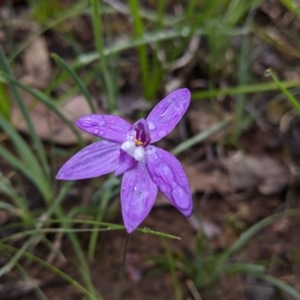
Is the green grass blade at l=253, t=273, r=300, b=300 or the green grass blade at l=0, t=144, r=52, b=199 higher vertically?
the green grass blade at l=0, t=144, r=52, b=199

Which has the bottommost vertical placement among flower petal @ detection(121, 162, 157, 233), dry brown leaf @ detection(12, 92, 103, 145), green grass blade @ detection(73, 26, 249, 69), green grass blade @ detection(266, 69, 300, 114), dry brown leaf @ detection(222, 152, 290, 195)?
dry brown leaf @ detection(222, 152, 290, 195)

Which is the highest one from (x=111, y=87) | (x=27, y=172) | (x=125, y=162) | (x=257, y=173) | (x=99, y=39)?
(x=125, y=162)

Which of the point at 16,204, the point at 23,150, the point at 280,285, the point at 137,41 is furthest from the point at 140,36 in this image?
the point at 280,285

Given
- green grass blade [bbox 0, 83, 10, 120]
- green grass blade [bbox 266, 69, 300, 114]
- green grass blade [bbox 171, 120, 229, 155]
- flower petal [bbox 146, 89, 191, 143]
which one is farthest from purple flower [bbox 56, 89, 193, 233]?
green grass blade [bbox 0, 83, 10, 120]

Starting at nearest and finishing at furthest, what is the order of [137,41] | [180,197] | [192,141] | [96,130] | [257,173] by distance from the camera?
[180,197] < [96,130] < [192,141] < [137,41] < [257,173]

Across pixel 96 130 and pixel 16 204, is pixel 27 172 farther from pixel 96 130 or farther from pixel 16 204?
pixel 96 130

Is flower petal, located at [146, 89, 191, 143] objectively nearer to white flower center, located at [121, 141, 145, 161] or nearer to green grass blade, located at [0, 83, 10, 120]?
white flower center, located at [121, 141, 145, 161]
